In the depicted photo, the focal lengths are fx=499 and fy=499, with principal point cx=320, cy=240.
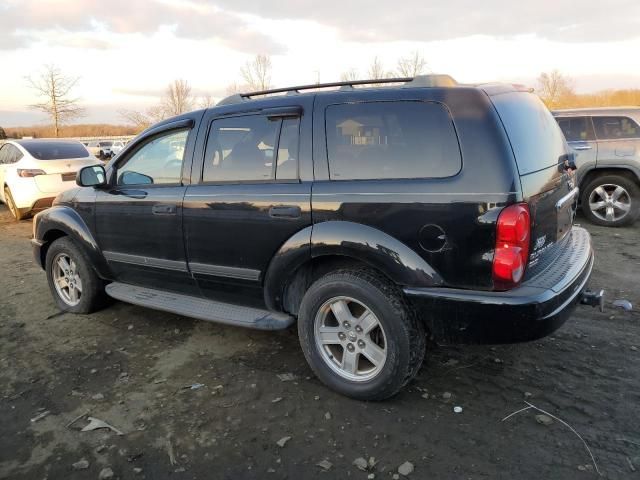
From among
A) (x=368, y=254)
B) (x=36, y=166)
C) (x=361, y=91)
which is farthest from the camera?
(x=36, y=166)

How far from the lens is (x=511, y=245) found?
2.59 m

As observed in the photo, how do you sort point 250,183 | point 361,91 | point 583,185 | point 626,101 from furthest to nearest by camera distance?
point 626,101 < point 583,185 < point 250,183 < point 361,91

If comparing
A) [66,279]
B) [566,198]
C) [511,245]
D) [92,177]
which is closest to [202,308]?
[92,177]

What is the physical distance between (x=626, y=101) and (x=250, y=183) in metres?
37.8

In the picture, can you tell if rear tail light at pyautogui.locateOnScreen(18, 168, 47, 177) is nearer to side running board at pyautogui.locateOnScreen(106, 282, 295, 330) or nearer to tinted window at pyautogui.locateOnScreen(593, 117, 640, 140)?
side running board at pyautogui.locateOnScreen(106, 282, 295, 330)

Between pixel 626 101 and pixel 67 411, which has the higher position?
pixel 626 101

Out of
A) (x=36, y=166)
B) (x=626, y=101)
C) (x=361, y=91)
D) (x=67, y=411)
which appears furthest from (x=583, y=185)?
(x=626, y=101)

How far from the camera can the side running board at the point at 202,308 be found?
345 cm

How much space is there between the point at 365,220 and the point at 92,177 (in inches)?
102

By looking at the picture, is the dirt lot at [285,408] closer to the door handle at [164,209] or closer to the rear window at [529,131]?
the door handle at [164,209]

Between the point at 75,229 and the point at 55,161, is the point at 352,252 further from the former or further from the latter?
the point at 55,161

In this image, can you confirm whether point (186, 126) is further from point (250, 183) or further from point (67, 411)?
point (67, 411)

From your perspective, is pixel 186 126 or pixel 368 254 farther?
pixel 186 126

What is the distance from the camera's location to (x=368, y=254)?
2.93 m
